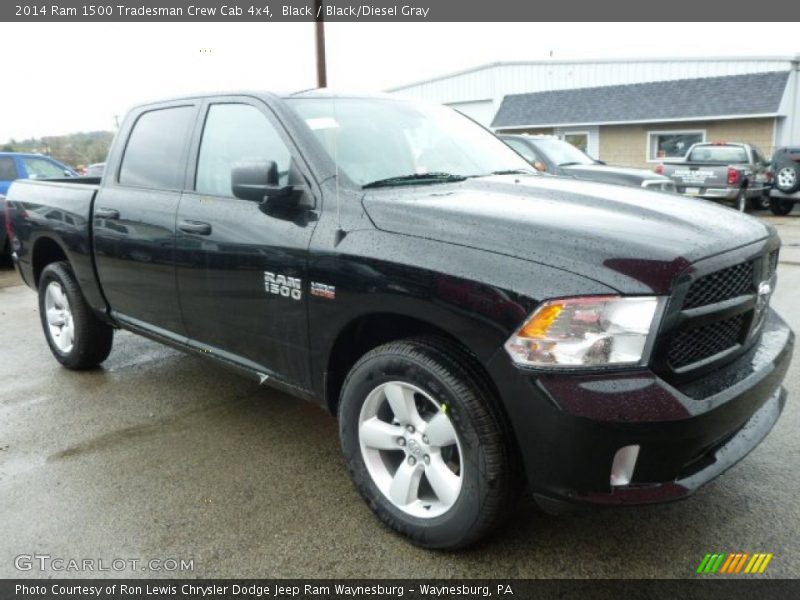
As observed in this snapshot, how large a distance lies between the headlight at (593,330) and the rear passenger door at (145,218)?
7.26 feet

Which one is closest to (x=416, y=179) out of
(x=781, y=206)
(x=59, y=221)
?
(x=59, y=221)

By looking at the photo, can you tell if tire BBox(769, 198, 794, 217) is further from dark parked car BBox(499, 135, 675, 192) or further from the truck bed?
the truck bed

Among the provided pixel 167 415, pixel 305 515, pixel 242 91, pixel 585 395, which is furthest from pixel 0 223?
pixel 585 395

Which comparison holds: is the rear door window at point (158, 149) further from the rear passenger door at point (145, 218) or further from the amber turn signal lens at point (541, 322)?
the amber turn signal lens at point (541, 322)

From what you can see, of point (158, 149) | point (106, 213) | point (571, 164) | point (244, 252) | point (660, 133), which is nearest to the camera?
point (244, 252)

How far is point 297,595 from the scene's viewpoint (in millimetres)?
2387

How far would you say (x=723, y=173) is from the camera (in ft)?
47.0

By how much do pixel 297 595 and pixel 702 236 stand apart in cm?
191

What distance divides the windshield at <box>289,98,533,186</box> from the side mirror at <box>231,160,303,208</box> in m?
0.26

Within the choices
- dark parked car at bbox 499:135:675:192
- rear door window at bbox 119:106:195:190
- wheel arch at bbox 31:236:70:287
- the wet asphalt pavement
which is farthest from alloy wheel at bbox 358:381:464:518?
dark parked car at bbox 499:135:675:192

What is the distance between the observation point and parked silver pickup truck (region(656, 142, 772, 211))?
1436 cm

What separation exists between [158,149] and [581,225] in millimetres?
2659

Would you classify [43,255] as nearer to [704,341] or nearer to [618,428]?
[618,428]

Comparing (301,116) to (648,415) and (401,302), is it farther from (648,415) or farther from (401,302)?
(648,415)
